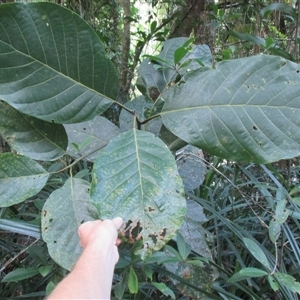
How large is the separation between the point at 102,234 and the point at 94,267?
0.21 ft

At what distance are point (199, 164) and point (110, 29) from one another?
2.30m

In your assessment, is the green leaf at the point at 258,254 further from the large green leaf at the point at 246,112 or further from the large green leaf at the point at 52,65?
the large green leaf at the point at 52,65

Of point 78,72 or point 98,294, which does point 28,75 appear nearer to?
point 78,72

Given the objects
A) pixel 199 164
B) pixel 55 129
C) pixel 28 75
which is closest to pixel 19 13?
pixel 28 75

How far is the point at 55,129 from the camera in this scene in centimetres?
62

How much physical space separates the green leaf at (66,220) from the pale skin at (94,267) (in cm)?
9

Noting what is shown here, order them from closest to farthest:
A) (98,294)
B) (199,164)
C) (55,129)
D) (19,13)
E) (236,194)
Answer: (98,294), (19,13), (55,129), (199,164), (236,194)

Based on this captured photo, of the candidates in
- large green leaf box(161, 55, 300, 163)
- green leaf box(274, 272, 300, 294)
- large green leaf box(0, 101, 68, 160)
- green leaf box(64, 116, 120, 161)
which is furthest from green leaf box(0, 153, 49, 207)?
green leaf box(274, 272, 300, 294)

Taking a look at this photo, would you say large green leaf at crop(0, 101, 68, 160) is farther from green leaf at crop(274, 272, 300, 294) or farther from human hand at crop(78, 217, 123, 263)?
green leaf at crop(274, 272, 300, 294)

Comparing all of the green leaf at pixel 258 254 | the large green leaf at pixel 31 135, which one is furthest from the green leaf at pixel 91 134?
the green leaf at pixel 258 254

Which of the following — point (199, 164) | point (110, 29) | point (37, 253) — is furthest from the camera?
point (110, 29)

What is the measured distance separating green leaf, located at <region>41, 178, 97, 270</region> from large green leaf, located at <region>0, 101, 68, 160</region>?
0.09 meters

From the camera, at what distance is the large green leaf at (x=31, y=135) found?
60 cm

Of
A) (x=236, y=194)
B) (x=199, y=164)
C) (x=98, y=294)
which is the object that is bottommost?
(x=236, y=194)
